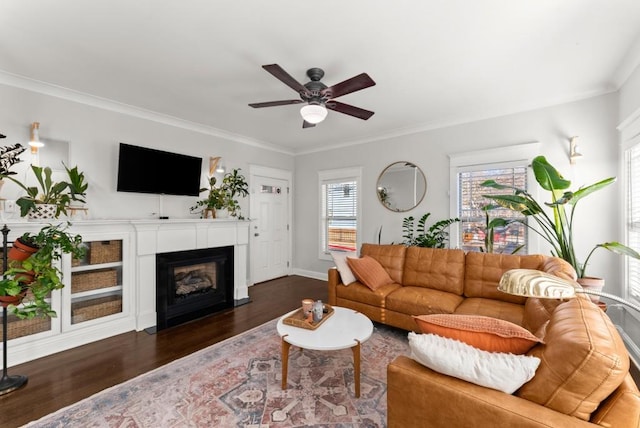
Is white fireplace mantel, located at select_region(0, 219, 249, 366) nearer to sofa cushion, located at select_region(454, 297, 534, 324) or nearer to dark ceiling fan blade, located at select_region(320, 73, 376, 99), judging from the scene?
dark ceiling fan blade, located at select_region(320, 73, 376, 99)

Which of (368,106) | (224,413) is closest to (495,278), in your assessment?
(368,106)

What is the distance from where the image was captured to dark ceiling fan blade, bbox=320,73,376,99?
84.3 inches

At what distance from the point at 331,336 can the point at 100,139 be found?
3484 mm

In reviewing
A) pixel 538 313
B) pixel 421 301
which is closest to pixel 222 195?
pixel 421 301

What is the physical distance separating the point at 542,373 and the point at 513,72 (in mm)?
2788

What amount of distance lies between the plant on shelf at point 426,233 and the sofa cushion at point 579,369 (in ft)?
9.46

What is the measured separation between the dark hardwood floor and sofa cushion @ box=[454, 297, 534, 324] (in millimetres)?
2233

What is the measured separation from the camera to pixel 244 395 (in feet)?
6.76

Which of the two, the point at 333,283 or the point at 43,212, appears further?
the point at 333,283

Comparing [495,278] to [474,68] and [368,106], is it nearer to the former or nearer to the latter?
[474,68]

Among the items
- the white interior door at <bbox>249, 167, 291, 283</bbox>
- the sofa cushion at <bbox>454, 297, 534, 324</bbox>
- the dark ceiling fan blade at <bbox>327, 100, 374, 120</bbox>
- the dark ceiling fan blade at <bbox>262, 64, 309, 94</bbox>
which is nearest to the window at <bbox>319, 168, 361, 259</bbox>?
the white interior door at <bbox>249, 167, 291, 283</bbox>

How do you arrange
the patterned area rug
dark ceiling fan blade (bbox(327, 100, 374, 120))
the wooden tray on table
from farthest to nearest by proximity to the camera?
dark ceiling fan blade (bbox(327, 100, 374, 120))
the wooden tray on table
the patterned area rug

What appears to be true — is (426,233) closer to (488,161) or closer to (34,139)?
(488,161)

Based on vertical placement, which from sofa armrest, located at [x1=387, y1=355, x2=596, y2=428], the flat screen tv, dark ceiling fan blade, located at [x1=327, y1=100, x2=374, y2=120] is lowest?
sofa armrest, located at [x1=387, y1=355, x2=596, y2=428]
